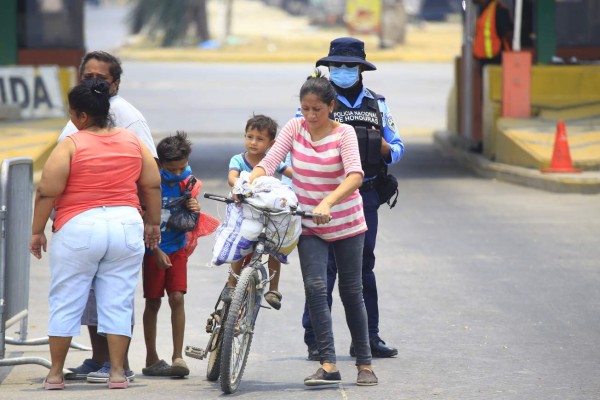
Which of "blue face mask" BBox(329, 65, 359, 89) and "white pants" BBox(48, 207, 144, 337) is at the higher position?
"blue face mask" BBox(329, 65, 359, 89)

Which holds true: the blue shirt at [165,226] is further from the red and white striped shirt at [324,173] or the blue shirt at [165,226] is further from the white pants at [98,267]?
the red and white striped shirt at [324,173]

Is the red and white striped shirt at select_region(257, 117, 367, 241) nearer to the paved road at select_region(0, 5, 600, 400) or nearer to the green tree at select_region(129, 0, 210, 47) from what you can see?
the paved road at select_region(0, 5, 600, 400)


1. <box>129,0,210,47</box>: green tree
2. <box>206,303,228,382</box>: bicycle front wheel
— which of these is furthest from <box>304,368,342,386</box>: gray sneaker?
<box>129,0,210,47</box>: green tree

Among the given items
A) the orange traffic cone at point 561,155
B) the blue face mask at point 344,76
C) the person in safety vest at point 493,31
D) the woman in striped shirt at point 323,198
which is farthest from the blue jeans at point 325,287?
the person in safety vest at point 493,31

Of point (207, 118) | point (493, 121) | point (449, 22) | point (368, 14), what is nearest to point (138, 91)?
point (207, 118)

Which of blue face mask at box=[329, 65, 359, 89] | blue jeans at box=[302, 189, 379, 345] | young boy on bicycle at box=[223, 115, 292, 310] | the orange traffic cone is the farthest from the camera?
the orange traffic cone

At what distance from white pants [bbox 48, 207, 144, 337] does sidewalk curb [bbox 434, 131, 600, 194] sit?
9187 millimetres

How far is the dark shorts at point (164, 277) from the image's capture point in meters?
7.39

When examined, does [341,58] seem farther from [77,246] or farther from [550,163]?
[550,163]

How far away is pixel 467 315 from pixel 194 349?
2643mm

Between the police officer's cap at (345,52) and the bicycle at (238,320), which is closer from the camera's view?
the bicycle at (238,320)

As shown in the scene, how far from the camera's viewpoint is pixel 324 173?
22.6 ft

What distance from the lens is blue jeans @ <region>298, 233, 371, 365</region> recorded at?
689 centimetres

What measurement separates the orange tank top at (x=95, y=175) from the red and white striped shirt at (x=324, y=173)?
0.74 m
